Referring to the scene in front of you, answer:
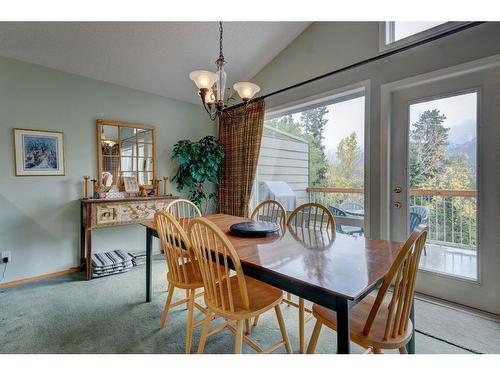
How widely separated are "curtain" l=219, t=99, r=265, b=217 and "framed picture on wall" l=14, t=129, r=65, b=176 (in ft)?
6.83

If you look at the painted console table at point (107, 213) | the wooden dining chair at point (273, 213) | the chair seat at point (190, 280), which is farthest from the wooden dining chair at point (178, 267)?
the painted console table at point (107, 213)

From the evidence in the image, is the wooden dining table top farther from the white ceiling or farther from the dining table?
the white ceiling

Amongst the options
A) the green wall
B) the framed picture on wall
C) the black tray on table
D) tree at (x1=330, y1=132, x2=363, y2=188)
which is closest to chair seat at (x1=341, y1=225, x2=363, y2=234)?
tree at (x1=330, y1=132, x2=363, y2=188)

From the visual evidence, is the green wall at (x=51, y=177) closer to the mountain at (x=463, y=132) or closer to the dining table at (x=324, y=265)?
the dining table at (x=324, y=265)

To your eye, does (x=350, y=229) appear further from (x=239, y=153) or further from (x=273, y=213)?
(x=239, y=153)

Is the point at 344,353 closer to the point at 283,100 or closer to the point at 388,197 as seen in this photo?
the point at 388,197

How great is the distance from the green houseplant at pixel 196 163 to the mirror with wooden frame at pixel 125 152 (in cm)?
36

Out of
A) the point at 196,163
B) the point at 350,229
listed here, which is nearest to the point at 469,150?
the point at 350,229

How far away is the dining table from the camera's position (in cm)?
101

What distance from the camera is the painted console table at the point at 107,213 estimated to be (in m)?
2.86

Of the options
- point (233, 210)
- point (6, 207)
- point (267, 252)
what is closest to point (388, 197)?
point (267, 252)
